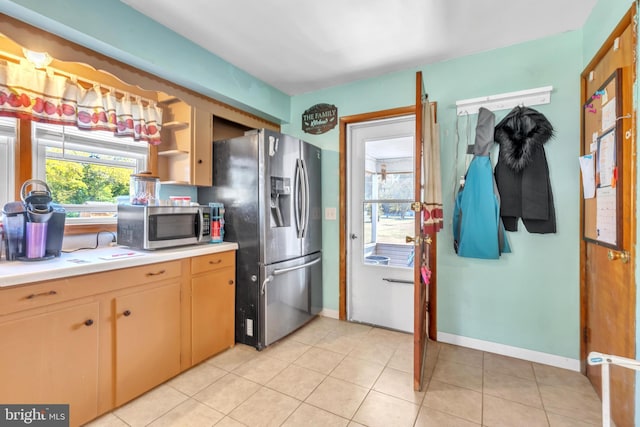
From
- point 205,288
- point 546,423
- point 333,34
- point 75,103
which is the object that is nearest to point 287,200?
point 205,288

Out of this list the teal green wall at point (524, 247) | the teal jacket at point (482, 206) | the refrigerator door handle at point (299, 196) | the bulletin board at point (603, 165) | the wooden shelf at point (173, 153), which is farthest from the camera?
the refrigerator door handle at point (299, 196)

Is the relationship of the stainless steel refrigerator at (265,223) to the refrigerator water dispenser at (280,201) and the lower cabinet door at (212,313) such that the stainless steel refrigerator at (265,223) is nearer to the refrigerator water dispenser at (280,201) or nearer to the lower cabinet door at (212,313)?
the refrigerator water dispenser at (280,201)

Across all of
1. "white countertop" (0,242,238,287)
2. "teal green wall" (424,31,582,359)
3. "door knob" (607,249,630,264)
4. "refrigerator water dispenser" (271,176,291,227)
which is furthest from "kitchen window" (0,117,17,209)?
"door knob" (607,249,630,264)

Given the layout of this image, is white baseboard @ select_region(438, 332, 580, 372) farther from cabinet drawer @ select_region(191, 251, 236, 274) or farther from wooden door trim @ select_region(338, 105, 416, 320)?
cabinet drawer @ select_region(191, 251, 236, 274)

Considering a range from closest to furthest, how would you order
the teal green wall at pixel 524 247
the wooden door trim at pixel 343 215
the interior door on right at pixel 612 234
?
the interior door on right at pixel 612 234 → the teal green wall at pixel 524 247 → the wooden door trim at pixel 343 215

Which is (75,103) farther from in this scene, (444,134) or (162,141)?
(444,134)

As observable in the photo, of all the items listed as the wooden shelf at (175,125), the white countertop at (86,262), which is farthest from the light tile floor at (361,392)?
the wooden shelf at (175,125)

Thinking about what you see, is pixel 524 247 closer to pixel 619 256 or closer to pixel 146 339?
pixel 619 256

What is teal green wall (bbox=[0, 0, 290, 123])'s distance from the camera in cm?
160

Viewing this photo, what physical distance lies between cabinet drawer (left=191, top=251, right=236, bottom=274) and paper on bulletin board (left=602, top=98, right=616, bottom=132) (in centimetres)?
269

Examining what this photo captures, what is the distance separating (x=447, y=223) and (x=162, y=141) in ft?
8.68

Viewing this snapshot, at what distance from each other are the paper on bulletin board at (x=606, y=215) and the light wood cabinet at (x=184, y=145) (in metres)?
2.81

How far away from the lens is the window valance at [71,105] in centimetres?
162

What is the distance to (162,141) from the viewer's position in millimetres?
2525
